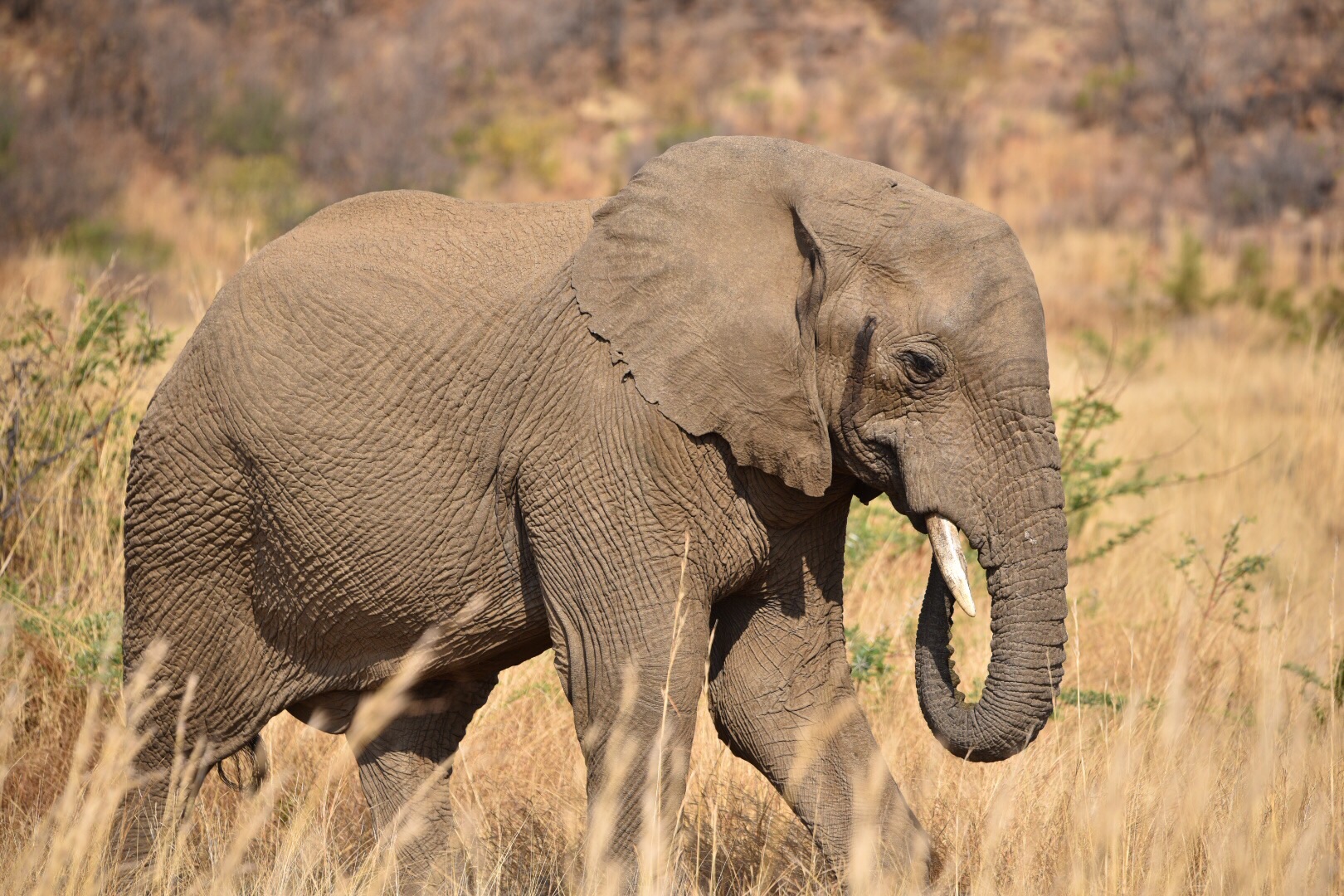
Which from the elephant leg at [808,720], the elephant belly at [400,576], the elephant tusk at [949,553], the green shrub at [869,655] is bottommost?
the green shrub at [869,655]

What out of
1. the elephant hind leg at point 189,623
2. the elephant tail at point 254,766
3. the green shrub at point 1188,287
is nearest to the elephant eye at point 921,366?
the elephant hind leg at point 189,623

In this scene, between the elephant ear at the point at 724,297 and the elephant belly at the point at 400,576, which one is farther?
the elephant belly at the point at 400,576

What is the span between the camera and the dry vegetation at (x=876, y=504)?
13.1ft

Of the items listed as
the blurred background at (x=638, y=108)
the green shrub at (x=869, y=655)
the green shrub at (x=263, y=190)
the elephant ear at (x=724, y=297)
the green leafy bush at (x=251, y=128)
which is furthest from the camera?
the green leafy bush at (x=251, y=128)

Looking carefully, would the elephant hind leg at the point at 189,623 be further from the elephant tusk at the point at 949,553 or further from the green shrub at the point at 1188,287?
the green shrub at the point at 1188,287

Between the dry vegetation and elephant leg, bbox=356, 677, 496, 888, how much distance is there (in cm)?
16

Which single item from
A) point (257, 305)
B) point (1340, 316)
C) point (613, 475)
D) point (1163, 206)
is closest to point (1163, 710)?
point (613, 475)

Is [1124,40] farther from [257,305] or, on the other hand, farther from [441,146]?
[257,305]

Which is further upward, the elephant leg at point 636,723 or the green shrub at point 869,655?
the elephant leg at point 636,723

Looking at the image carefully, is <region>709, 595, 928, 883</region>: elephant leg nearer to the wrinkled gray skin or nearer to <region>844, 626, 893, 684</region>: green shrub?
the wrinkled gray skin

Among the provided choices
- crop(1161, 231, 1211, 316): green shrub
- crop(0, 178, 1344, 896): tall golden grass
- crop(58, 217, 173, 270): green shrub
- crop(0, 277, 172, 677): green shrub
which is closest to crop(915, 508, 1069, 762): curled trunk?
crop(0, 178, 1344, 896): tall golden grass

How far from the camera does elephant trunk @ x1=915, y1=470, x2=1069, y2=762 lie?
10.5 feet

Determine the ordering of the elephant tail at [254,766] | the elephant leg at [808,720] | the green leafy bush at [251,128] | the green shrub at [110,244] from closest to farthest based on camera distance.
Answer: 1. the elephant leg at [808,720]
2. the elephant tail at [254,766]
3. the green shrub at [110,244]
4. the green leafy bush at [251,128]

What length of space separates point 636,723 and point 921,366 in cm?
105
